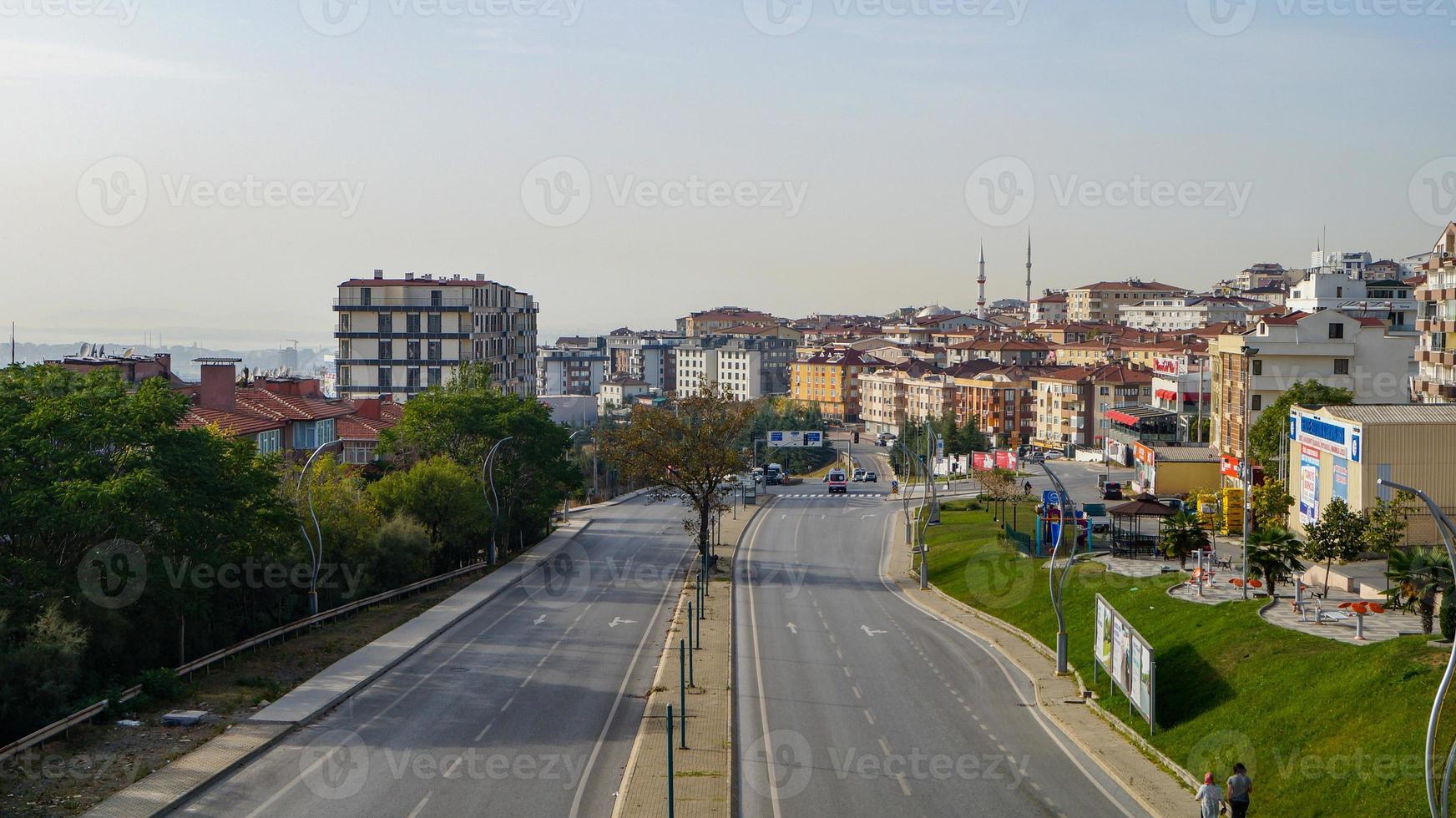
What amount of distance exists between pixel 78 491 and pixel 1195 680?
26.2 metres

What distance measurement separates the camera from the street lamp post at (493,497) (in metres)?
60.8

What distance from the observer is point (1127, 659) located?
30531 mm

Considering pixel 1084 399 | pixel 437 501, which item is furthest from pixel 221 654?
pixel 1084 399

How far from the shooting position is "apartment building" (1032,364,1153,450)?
138m

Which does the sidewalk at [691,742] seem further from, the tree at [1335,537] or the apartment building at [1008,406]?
the apartment building at [1008,406]

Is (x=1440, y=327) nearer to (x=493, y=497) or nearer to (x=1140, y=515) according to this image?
(x=1140, y=515)

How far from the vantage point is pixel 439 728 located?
1166 inches

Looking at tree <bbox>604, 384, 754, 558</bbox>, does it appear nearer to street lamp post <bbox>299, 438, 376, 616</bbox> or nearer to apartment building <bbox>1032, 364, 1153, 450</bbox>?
street lamp post <bbox>299, 438, 376, 616</bbox>

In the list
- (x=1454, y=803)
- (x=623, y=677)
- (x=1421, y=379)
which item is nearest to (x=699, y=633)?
(x=623, y=677)

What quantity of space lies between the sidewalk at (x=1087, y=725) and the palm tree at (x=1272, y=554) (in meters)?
5.90

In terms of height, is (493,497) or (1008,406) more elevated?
(1008,406)

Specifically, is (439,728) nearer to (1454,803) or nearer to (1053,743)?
(1053,743)

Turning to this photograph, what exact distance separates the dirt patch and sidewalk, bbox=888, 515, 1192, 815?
18.8 meters

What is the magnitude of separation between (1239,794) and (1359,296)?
383ft
